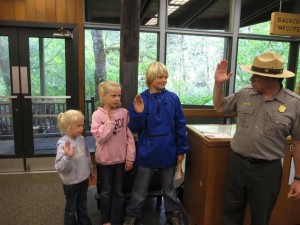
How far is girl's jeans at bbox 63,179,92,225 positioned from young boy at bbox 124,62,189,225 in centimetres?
36

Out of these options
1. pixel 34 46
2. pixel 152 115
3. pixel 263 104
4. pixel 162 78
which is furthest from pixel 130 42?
pixel 34 46

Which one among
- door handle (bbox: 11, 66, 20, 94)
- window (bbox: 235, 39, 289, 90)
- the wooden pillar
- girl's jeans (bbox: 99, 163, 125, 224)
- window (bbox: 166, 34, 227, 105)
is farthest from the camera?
window (bbox: 235, 39, 289, 90)

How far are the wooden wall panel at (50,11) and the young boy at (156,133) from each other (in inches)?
79.7

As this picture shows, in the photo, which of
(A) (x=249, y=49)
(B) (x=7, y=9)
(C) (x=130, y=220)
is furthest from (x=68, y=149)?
(A) (x=249, y=49)

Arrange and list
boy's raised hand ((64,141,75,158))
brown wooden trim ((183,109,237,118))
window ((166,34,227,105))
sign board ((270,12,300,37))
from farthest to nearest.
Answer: window ((166,34,227,105)) → sign board ((270,12,300,37)) → brown wooden trim ((183,109,237,118)) → boy's raised hand ((64,141,75,158))

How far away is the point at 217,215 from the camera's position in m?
1.95

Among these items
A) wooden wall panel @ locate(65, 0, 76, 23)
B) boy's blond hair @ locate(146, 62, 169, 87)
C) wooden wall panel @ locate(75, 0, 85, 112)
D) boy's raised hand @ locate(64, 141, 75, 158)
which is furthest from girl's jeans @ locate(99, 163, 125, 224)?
wooden wall panel @ locate(65, 0, 76, 23)

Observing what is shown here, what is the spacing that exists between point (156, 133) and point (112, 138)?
342 millimetres

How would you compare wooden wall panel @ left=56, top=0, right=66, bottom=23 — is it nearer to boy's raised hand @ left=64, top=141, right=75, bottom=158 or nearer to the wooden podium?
boy's raised hand @ left=64, top=141, right=75, bottom=158

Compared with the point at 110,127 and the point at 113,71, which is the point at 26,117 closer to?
the point at 113,71

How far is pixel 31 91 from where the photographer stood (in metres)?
3.43

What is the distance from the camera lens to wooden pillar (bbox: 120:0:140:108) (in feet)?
7.23

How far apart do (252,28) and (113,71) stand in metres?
2.28

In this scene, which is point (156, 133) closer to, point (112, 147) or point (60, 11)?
point (112, 147)
